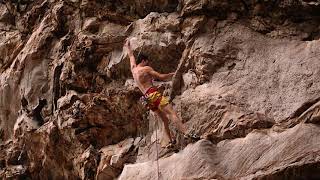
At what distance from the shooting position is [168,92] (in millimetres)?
14289

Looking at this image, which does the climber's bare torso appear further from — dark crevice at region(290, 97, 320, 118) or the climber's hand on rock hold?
dark crevice at region(290, 97, 320, 118)

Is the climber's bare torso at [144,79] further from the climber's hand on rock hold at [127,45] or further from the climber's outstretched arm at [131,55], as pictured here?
the climber's hand on rock hold at [127,45]

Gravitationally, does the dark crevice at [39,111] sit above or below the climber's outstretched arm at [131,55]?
below

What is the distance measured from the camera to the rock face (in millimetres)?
11672

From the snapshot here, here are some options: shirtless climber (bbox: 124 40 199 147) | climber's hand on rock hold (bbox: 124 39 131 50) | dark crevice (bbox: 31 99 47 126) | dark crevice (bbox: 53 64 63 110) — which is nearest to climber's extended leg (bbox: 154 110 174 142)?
shirtless climber (bbox: 124 40 199 147)

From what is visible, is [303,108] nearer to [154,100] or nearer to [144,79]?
[154,100]

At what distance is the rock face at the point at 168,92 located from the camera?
38.3ft

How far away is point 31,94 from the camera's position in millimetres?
18047

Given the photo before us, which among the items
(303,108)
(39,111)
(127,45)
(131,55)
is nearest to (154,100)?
(131,55)

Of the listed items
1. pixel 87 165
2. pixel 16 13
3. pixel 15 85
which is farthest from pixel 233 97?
pixel 16 13

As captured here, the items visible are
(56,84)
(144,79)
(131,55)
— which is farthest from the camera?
(56,84)

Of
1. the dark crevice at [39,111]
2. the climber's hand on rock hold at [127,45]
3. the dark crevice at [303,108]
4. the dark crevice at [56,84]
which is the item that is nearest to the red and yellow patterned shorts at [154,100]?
the climber's hand on rock hold at [127,45]

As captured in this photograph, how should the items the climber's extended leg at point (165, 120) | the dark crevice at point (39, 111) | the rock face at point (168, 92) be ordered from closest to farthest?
1. the rock face at point (168, 92)
2. the climber's extended leg at point (165, 120)
3. the dark crevice at point (39, 111)

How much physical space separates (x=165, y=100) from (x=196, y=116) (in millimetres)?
983
